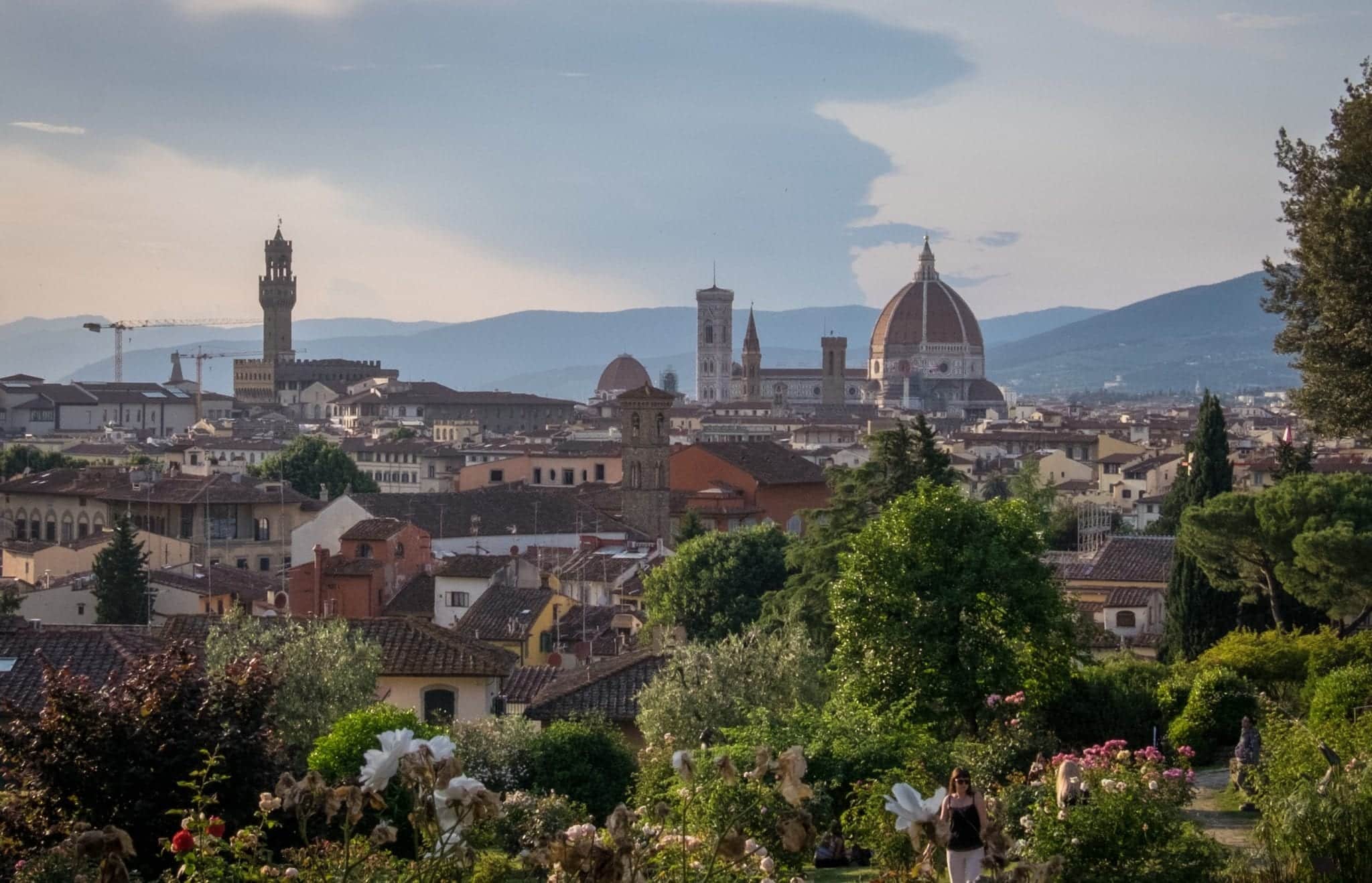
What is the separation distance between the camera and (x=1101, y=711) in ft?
59.8

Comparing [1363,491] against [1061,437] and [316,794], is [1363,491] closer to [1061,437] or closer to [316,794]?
[316,794]

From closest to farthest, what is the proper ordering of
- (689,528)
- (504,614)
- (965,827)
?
(965,827) → (504,614) → (689,528)

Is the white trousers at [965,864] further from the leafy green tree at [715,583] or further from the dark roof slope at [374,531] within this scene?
the dark roof slope at [374,531]

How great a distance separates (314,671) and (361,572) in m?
16.9

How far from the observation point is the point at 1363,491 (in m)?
25.3

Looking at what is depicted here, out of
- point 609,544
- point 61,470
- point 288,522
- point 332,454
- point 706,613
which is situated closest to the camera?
point 706,613

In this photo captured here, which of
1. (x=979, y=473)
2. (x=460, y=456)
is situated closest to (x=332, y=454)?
(x=460, y=456)

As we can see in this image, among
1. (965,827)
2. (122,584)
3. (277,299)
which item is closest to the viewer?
(965,827)

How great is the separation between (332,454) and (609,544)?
96.4ft

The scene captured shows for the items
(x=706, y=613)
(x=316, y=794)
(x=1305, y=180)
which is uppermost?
(x=1305, y=180)

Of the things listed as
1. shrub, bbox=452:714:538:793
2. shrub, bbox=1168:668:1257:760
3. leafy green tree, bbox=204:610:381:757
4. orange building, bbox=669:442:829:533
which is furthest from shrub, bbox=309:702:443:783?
orange building, bbox=669:442:829:533

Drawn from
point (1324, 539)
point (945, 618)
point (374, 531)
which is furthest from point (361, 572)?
point (945, 618)

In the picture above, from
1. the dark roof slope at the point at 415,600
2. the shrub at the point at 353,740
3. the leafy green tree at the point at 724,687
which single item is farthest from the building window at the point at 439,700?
the dark roof slope at the point at 415,600

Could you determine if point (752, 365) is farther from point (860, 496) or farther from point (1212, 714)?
point (1212, 714)
